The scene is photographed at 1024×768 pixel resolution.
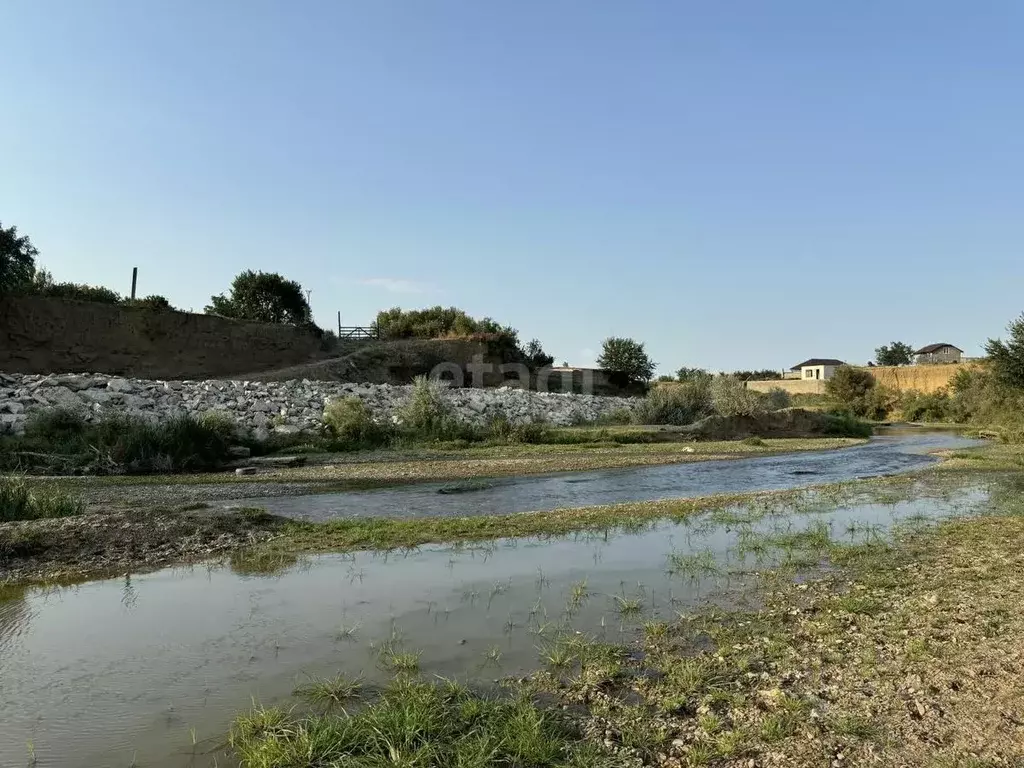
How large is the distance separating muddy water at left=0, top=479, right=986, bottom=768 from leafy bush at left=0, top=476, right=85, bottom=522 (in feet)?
12.9

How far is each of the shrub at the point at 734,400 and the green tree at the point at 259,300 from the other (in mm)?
34421

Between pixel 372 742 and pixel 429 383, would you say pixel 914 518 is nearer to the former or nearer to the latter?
pixel 372 742

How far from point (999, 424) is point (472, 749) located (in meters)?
32.4

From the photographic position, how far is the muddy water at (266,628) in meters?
4.31

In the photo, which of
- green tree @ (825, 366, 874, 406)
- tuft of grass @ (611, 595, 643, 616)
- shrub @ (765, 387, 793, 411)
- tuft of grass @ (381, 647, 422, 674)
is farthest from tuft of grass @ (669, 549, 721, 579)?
green tree @ (825, 366, 874, 406)

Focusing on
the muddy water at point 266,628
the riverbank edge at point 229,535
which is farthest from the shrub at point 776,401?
the muddy water at point 266,628

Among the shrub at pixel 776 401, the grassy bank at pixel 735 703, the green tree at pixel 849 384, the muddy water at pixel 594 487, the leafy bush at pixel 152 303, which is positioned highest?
the leafy bush at pixel 152 303

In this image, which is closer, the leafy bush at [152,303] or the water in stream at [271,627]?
the water in stream at [271,627]

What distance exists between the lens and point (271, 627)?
6000 millimetres

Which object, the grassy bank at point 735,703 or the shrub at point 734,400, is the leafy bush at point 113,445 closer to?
the grassy bank at point 735,703

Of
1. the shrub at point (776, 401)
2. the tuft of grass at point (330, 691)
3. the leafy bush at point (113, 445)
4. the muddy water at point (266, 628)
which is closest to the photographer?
the muddy water at point (266, 628)

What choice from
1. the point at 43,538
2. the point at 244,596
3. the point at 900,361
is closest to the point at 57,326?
the point at 43,538

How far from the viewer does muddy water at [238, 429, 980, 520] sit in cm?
1312

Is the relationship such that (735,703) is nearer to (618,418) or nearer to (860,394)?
(618,418)
